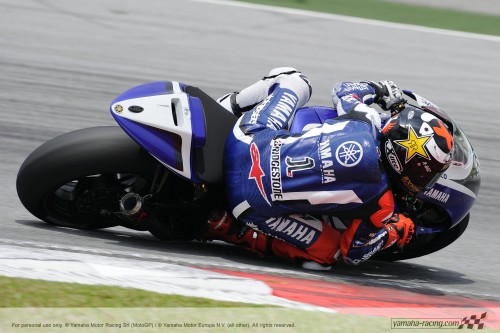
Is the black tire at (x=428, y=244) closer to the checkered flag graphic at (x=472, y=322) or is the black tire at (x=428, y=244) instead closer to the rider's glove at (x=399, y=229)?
the rider's glove at (x=399, y=229)

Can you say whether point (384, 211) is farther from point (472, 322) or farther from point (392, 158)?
point (472, 322)

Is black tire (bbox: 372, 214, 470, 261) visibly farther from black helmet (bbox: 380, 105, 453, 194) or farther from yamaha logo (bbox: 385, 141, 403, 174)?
yamaha logo (bbox: 385, 141, 403, 174)

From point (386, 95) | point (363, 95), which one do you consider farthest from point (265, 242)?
point (386, 95)

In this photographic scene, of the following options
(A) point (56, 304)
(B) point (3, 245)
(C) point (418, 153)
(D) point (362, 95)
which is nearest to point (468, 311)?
(C) point (418, 153)

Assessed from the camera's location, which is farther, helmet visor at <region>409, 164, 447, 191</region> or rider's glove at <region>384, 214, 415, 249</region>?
rider's glove at <region>384, 214, 415, 249</region>

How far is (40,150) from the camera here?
5.05 meters

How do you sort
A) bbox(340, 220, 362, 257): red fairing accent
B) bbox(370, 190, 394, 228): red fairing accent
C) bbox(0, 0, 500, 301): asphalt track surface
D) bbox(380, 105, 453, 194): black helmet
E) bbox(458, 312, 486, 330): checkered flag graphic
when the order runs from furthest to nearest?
bbox(0, 0, 500, 301): asphalt track surface, bbox(340, 220, 362, 257): red fairing accent, bbox(370, 190, 394, 228): red fairing accent, bbox(380, 105, 453, 194): black helmet, bbox(458, 312, 486, 330): checkered flag graphic

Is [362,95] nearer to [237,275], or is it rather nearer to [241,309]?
[237,275]

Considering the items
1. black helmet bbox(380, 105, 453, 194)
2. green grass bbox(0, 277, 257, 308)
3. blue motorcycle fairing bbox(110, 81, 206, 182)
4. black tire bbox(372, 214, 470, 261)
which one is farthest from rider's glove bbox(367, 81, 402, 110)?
green grass bbox(0, 277, 257, 308)

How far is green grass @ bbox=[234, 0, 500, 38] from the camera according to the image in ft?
40.8

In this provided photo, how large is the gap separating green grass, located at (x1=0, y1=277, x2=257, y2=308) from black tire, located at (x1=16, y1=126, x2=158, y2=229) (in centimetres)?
100

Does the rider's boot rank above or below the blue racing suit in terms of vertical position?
below

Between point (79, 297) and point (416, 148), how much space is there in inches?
72.9

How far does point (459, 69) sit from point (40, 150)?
6.72 metres
